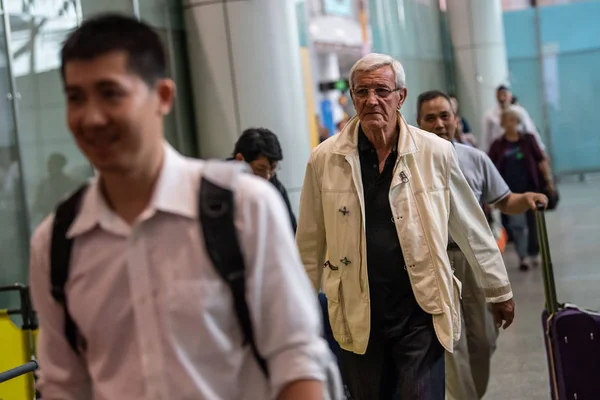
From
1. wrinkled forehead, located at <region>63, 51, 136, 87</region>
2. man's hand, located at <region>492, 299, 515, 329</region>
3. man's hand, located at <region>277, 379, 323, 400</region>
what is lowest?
man's hand, located at <region>492, 299, 515, 329</region>

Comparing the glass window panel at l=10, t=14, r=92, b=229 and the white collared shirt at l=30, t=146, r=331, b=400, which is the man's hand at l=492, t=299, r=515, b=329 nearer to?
the white collared shirt at l=30, t=146, r=331, b=400

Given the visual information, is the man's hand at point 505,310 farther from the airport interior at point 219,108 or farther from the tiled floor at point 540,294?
the tiled floor at point 540,294

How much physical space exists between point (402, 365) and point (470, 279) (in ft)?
4.85

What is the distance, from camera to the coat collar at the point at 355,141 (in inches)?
174

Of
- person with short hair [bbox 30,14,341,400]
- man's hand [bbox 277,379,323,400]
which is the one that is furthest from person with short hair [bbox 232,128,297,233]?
man's hand [bbox 277,379,323,400]

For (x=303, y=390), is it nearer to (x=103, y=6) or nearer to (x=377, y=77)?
(x=377, y=77)

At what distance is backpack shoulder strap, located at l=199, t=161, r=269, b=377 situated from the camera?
202 centimetres

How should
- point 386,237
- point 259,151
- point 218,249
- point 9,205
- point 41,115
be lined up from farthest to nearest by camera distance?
point 41,115 < point 9,205 < point 259,151 < point 386,237 < point 218,249

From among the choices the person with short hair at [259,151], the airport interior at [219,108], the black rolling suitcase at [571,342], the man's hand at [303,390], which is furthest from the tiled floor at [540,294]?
the man's hand at [303,390]

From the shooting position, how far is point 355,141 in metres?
4.55

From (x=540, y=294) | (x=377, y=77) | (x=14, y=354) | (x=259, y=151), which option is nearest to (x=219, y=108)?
(x=540, y=294)

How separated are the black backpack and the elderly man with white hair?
225 centimetres

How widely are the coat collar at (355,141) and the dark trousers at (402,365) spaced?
71cm

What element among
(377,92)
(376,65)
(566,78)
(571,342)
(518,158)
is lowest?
(571,342)
